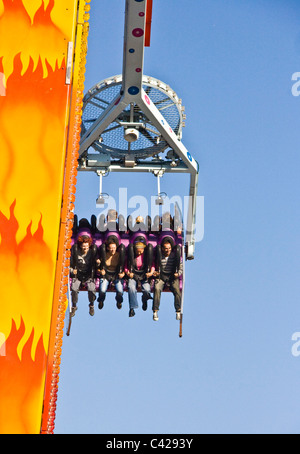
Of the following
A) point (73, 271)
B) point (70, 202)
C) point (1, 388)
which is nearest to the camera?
point (1, 388)

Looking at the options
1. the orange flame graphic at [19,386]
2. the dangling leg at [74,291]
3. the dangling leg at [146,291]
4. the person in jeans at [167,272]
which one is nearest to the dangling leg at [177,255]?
the person in jeans at [167,272]

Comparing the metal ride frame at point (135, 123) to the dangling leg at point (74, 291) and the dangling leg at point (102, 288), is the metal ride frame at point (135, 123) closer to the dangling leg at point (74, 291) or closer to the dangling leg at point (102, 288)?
the dangling leg at point (102, 288)

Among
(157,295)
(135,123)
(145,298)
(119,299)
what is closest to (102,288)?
(119,299)

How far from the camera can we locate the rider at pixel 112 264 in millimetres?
18594

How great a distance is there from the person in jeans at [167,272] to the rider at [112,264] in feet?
2.25

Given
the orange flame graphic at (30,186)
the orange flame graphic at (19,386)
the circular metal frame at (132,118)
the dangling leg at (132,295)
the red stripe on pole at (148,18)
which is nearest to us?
the orange flame graphic at (19,386)

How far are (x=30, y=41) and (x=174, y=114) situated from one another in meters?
4.44

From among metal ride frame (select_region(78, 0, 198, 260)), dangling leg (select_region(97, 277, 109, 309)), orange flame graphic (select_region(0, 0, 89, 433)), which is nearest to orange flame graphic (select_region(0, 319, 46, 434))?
orange flame graphic (select_region(0, 0, 89, 433))

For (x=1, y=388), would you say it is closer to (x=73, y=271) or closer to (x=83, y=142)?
(x=73, y=271)

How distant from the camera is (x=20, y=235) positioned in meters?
14.3

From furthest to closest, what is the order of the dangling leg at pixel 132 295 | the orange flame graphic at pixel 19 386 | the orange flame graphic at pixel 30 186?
the dangling leg at pixel 132 295, the orange flame graphic at pixel 30 186, the orange flame graphic at pixel 19 386

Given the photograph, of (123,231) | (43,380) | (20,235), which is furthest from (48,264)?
(123,231)

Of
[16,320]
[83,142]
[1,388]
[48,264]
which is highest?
[83,142]

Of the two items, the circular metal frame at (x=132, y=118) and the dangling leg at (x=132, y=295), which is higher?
the circular metal frame at (x=132, y=118)
